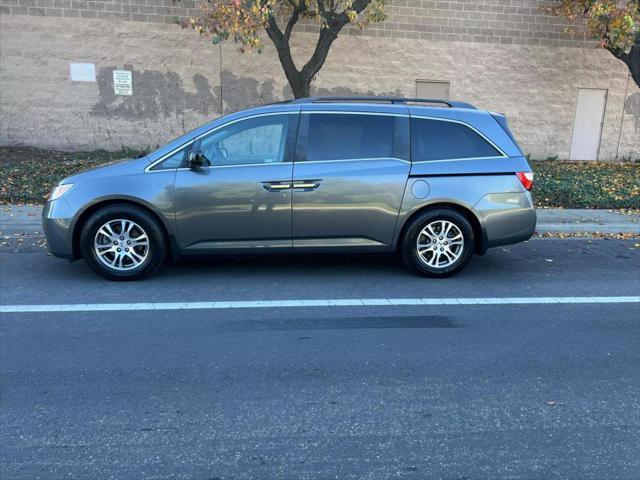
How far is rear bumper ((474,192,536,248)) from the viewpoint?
6.09 metres

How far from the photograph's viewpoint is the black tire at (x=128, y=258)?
226 inches

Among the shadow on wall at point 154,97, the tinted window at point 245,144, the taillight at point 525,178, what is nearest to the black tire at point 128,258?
the tinted window at point 245,144

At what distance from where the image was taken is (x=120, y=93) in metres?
13.5

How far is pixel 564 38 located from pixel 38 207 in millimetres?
12923

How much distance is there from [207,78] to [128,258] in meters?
8.81

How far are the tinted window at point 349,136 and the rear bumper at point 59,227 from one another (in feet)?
8.21

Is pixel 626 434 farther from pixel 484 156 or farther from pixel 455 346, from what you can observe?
pixel 484 156

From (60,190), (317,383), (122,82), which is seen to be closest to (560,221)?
(317,383)

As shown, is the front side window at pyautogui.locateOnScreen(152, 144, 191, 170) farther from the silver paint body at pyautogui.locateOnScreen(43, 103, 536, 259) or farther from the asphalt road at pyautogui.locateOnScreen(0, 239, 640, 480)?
the asphalt road at pyautogui.locateOnScreen(0, 239, 640, 480)

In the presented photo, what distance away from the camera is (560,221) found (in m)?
8.95

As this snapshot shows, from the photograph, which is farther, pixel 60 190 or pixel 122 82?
pixel 122 82

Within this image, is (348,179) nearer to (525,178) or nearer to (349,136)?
(349,136)

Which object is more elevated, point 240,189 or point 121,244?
point 240,189

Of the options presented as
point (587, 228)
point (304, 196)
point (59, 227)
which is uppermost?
point (304, 196)
